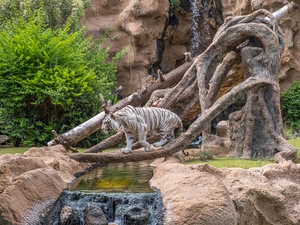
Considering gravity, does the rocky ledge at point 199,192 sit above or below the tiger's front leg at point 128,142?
below

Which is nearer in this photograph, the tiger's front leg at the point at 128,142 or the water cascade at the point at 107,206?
the water cascade at the point at 107,206

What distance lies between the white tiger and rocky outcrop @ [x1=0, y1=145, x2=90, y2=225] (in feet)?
4.24

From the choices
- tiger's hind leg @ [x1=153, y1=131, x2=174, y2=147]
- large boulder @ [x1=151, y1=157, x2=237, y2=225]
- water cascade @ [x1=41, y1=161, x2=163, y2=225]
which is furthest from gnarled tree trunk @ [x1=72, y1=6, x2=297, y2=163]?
large boulder @ [x1=151, y1=157, x2=237, y2=225]

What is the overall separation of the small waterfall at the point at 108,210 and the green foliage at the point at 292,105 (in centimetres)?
1181

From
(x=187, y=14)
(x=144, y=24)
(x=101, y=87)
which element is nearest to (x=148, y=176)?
(x=101, y=87)

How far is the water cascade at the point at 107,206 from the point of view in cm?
621

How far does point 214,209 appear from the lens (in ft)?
18.4

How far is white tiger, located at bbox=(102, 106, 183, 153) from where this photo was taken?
8.20 metres

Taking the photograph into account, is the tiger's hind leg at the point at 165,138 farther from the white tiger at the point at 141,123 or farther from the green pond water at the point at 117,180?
the green pond water at the point at 117,180

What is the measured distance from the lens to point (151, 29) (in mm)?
19156

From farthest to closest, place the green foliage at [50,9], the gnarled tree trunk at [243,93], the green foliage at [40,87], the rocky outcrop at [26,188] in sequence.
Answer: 1. the green foliage at [50,9]
2. the green foliage at [40,87]
3. the gnarled tree trunk at [243,93]
4. the rocky outcrop at [26,188]

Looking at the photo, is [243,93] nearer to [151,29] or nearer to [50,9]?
[151,29]

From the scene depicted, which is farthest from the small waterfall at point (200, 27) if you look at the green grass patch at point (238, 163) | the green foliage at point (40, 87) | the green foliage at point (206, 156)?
the green grass patch at point (238, 163)

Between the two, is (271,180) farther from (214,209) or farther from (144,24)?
(144,24)
